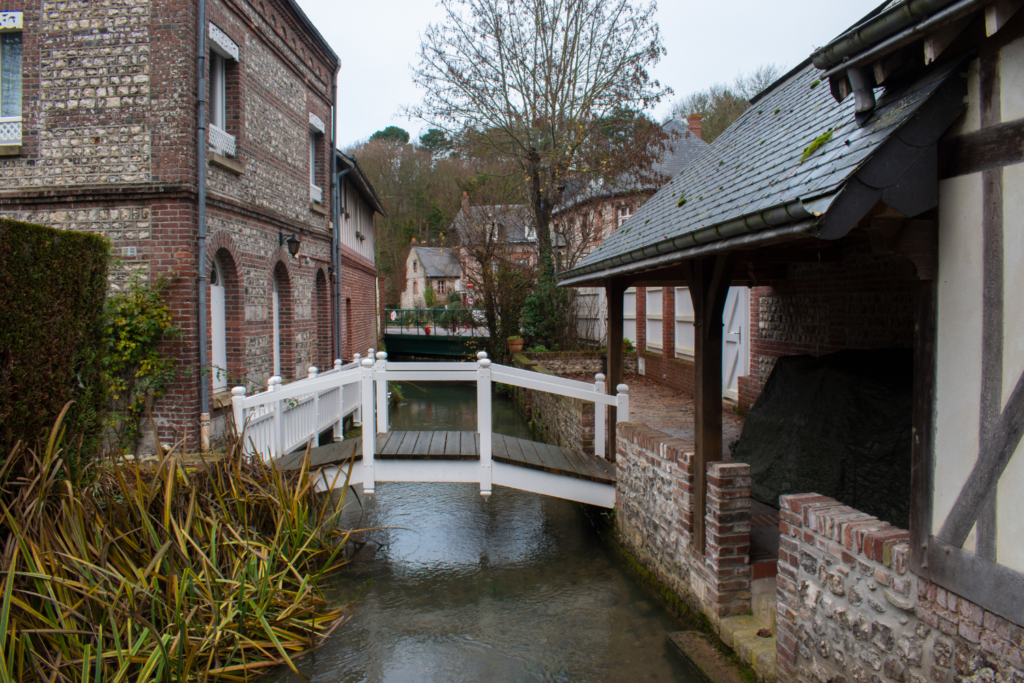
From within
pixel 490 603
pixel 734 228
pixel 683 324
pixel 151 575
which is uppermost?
pixel 734 228

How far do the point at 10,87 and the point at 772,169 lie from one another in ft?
30.6

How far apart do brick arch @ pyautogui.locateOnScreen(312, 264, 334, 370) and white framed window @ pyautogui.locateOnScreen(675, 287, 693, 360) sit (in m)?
7.40

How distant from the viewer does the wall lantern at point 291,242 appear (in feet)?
35.0

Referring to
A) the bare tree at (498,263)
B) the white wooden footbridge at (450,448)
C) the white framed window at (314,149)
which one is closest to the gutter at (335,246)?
the white framed window at (314,149)

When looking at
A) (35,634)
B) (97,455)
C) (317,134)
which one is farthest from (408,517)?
(317,134)

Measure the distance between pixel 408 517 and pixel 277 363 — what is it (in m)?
5.16

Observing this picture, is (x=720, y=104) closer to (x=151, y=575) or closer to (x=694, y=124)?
(x=694, y=124)

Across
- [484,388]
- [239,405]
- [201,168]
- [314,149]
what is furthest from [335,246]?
[484,388]

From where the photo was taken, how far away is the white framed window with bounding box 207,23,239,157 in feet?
28.9

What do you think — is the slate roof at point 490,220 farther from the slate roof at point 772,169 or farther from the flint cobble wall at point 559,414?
the slate roof at point 772,169

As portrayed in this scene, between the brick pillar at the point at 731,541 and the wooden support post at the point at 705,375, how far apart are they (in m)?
0.26

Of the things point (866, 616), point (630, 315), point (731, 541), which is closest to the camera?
point (866, 616)

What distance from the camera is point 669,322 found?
42.4 ft

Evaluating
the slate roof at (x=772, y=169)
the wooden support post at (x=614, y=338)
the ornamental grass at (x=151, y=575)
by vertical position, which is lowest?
the ornamental grass at (x=151, y=575)
